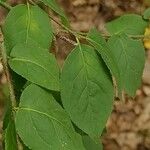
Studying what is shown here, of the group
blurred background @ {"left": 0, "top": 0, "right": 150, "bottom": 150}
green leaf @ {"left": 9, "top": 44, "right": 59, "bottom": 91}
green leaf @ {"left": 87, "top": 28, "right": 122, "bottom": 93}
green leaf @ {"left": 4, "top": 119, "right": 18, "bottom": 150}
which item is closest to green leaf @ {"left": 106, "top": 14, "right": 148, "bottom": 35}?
green leaf @ {"left": 87, "top": 28, "right": 122, "bottom": 93}

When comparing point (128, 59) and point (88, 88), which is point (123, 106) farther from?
point (88, 88)

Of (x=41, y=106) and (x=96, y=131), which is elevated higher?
(x=41, y=106)

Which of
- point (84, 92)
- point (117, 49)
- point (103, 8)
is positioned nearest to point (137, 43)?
point (117, 49)

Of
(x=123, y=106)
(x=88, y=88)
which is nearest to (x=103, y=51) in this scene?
(x=88, y=88)

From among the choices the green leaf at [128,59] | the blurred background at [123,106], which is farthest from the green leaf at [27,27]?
the blurred background at [123,106]

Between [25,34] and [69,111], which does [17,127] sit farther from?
[25,34]

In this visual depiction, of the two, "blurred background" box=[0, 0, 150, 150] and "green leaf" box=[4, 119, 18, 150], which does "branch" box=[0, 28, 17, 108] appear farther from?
"blurred background" box=[0, 0, 150, 150]

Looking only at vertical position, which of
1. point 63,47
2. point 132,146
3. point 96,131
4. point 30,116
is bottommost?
point 132,146
